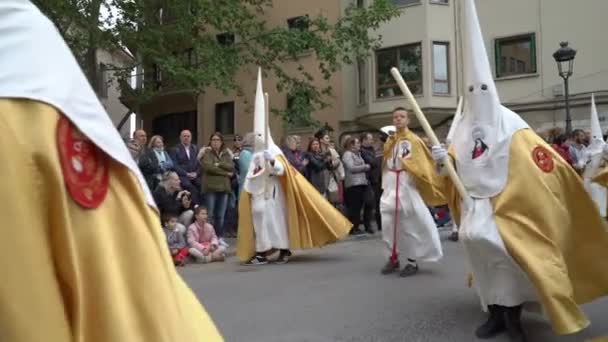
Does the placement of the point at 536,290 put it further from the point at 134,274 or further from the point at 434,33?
the point at 434,33

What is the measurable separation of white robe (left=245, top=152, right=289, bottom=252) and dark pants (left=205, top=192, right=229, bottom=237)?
1.75m

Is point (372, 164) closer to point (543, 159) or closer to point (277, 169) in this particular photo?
point (277, 169)

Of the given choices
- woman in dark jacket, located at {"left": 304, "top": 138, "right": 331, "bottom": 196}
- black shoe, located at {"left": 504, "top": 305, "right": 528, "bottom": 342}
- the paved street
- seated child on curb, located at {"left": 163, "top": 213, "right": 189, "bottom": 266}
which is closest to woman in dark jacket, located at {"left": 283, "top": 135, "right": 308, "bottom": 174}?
woman in dark jacket, located at {"left": 304, "top": 138, "right": 331, "bottom": 196}

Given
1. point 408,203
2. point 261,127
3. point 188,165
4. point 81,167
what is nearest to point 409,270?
point 408,203

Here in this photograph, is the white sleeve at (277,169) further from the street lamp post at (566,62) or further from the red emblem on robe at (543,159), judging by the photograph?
the street lamp post at (566,62)

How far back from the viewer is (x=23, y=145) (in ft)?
4.35

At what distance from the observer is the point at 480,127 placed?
16.0 ft

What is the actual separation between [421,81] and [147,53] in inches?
429

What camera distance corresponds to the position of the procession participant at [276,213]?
366 inches

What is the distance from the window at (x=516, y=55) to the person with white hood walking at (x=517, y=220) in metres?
19.7

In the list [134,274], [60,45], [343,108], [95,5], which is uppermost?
[95,5]

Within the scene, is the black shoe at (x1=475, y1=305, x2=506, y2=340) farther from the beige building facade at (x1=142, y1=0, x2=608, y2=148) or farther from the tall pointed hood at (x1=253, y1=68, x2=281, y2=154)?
the beige building facade at (x1=142, y1=0, x2=608, y2=148)

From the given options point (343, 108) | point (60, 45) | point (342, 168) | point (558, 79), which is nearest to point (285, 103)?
point (343, 108)

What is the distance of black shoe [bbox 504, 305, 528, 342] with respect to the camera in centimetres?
468
